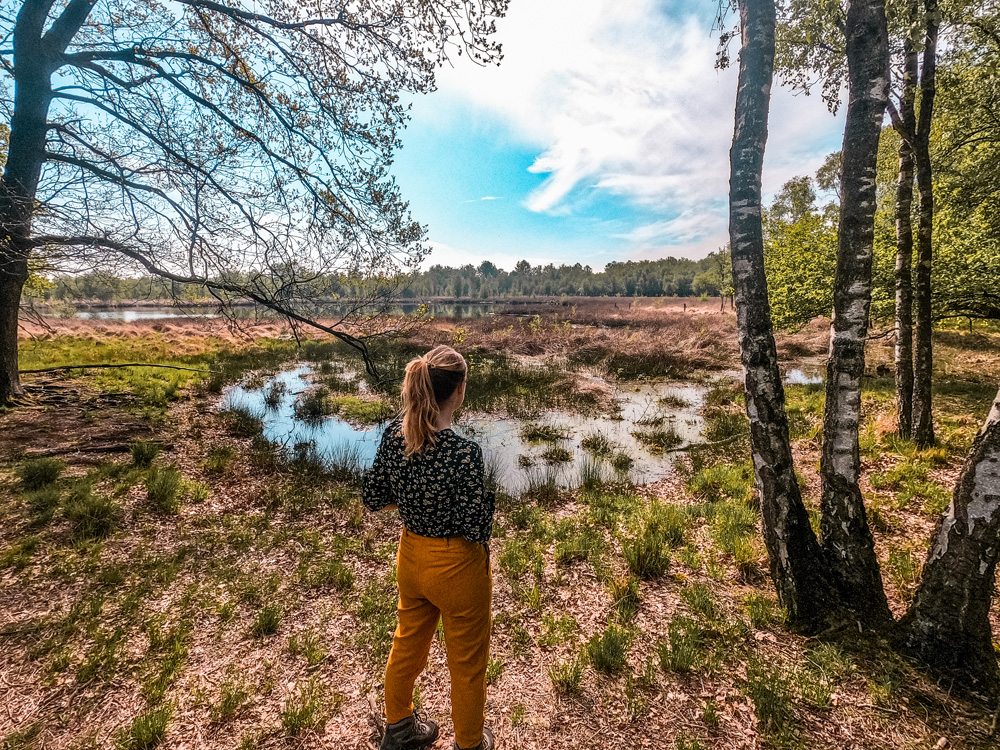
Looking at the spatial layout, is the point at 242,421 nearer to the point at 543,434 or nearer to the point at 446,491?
the point at 543,434

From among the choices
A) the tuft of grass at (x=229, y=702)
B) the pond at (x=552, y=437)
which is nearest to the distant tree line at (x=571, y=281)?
the pond at (x=552, y=437)

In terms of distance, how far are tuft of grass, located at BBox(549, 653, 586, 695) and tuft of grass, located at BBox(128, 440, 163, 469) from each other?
7.34m

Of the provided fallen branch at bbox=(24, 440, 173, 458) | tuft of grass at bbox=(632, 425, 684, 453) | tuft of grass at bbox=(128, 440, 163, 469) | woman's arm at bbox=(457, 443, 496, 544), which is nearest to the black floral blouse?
woman's arm at bbox=(457, 443, 496, 544)

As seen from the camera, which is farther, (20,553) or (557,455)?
(557,455)

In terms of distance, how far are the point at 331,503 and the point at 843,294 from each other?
6.82 metres

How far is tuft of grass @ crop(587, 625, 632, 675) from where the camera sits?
3.08 m

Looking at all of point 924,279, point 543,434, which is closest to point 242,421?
point 543,434

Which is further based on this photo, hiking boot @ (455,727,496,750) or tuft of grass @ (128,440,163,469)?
tuft of grass @ (128,440,163,469)

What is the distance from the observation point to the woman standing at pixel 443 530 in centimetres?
207

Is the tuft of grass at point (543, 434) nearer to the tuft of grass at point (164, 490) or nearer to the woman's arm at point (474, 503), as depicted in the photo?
the tuft of grass at point (164, 490)

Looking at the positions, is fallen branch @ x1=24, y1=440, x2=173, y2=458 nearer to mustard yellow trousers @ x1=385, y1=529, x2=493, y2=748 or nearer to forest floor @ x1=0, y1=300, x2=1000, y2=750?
forest floor @ x1=0, y1=300, x2=1000, y2=750

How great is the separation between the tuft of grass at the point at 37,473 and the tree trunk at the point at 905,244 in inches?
516

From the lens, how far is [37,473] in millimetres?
5539

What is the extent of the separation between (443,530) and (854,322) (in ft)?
11.3
